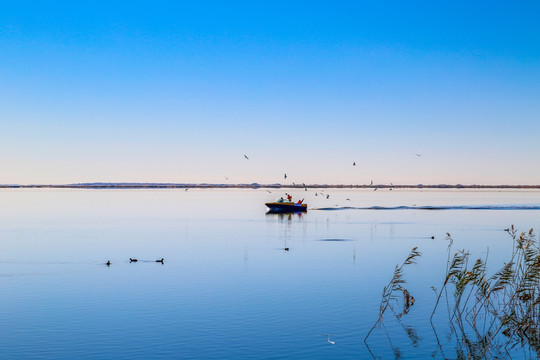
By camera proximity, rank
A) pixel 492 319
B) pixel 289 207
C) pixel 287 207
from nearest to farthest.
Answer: pixel 492 319 → pixel 289 207 → pixel 287 207

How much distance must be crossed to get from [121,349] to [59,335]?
3065 millimetres

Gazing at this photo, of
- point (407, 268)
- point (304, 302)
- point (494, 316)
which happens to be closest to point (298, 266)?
point (407, 268)

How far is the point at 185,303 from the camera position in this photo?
2633 cm

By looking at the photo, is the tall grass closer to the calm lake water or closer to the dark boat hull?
the calm lake water

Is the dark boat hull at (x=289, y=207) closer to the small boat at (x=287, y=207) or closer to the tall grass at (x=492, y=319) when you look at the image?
the small boat at (x=287, y=207)

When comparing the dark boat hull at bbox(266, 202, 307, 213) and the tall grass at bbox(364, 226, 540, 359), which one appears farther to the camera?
the dark boat hull at bbox(266, 202, 307, 213)

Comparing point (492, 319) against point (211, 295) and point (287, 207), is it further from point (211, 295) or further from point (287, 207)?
point (287, 207)

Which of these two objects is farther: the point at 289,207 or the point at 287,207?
the point at 287,207

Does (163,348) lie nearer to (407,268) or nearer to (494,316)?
(494,316)

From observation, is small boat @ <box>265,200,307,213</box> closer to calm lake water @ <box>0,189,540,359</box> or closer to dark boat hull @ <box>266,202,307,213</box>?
dark boat hull @ <box>266,202,307,213</box>

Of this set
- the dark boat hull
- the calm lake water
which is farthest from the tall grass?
the dark boat hull

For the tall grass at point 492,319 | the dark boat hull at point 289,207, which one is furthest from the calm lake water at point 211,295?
the dark boat hull at point 289,207

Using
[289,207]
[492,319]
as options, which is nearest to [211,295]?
[492,319]

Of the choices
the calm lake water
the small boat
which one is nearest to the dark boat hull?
the small boat
